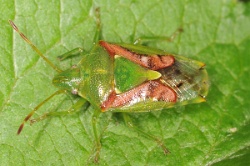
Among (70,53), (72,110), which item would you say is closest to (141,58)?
(70,53)

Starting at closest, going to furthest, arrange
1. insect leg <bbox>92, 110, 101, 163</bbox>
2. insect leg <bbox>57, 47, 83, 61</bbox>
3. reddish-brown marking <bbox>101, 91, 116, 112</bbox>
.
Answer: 1. insect leg <bbox>92, 110, 101, 163</bbox>
2. reddish-brown marking <bbox>101, 91, 116, 112</bbox>
3. insect leg <bbox>57, 47, 83, 61</bbox>

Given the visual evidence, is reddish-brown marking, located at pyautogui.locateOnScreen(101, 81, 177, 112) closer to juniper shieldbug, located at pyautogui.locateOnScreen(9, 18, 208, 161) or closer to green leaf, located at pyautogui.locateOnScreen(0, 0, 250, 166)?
juniper shieldbug, located at pyautogui.locateOnScreen(9, 18, 208, 161)

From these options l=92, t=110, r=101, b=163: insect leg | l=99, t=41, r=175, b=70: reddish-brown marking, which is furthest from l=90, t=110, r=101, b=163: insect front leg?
l=99, t=41, r=175, b=70: reddish-brown marking

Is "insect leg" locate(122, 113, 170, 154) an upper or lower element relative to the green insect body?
lower

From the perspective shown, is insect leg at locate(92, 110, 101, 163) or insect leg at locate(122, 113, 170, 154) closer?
insect leg at locate(92, 110, 101, 163)

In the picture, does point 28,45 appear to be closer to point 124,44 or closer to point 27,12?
point 27,12

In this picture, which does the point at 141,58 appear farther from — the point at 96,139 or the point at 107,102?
the point at 96,139

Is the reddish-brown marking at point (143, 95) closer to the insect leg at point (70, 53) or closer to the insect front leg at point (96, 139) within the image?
the insect front leg at point (96, 139)
